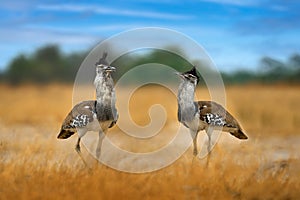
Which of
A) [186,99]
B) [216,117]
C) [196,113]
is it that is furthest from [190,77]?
[216,117]

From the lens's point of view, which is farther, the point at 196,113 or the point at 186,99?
the point at 196,113

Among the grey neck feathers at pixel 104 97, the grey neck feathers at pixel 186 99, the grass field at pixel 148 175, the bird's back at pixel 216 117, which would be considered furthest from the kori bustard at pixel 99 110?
the bird's back at pixel 216 117

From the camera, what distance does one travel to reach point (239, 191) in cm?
789

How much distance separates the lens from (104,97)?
863 centimetres

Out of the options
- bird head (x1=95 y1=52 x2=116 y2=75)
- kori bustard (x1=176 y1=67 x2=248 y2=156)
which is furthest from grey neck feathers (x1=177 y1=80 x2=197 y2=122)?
bird head (x1=95 y1=52 x2=116 y2=75)

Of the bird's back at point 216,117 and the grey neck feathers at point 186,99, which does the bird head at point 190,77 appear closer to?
the grey neck feathers at point 186,99

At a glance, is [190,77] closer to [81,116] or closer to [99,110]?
[99,110]

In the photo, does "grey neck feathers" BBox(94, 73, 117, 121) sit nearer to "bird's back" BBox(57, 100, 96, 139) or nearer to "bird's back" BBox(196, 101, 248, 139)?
"bird's back" BBox(57, 100, 96, 139)

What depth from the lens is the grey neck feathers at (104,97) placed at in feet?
28.2

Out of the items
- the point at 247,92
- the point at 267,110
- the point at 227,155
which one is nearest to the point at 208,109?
the point at 227,155

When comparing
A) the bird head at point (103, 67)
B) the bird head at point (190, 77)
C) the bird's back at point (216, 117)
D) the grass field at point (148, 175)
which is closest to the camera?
the grass field at point (148, 175)

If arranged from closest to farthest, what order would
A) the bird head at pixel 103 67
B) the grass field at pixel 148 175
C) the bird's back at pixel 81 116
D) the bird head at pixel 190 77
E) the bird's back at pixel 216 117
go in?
the grass field at pixel 148 175, the bird head at pixel 103 67, the bird's back at pixel 81 116, the bird head at pixel 190 77, the bird's back at pixel 216 117

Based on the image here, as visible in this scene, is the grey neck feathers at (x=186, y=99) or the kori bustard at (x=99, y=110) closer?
the kori bustard at (x=99, y=110)

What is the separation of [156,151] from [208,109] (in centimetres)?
256
